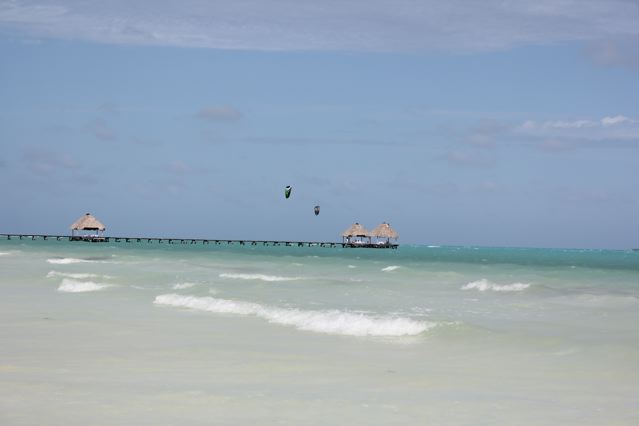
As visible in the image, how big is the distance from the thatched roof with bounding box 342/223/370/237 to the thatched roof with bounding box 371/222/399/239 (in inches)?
42.5

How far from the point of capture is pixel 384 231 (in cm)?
11225

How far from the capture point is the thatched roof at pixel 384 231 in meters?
112

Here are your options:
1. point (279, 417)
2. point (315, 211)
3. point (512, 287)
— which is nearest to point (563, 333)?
point (279, 417)

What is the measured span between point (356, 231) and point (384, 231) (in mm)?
3756

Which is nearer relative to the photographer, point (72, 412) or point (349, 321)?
point (72, 412)

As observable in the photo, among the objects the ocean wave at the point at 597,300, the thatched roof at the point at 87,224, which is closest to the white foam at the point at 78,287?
the ocean wave at the point at 597,300

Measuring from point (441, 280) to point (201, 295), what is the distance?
553 inches

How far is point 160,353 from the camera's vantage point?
1280cm

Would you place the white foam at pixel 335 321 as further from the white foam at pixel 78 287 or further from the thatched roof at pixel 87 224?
the thatched roof at pixel 87 224

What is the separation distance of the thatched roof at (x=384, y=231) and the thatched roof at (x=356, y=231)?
3.54ft

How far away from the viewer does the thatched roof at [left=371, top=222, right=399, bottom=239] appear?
112 m

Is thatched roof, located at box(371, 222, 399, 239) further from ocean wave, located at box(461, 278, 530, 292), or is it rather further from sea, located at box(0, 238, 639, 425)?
sea, located at box(0, 238, 639, 425)

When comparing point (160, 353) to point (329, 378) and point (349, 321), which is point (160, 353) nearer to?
point (329, 378)

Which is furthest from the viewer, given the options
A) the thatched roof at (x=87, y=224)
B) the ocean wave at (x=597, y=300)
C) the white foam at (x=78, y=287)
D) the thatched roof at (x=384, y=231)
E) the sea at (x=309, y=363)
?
the thatched roof at (x=384, y=231)
